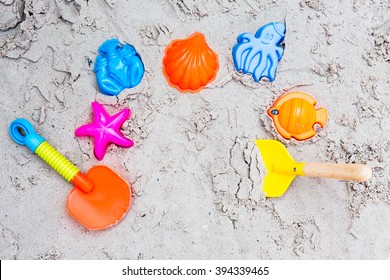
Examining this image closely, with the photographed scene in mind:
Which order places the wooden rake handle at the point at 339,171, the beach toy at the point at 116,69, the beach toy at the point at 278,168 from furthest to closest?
the beach toy at the point at 116,69 → the beach toy at the point at 278,168 → the wooden rake handle at the point at 339,171

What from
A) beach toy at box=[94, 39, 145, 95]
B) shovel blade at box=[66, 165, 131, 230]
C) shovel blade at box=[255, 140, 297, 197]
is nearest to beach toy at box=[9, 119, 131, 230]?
shovel blade at box=[66, 165, 131, 230]

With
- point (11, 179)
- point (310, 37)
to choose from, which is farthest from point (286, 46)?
point (11, 179)

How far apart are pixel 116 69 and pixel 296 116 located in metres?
0.46

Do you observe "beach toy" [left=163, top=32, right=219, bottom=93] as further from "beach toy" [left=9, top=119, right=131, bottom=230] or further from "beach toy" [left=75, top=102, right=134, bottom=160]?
"beach toy" [left=9, top=119, right=131, bottom=230]

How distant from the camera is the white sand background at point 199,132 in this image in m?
1.50

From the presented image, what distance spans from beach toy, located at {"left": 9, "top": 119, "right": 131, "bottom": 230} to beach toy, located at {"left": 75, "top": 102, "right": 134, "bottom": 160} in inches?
2.1

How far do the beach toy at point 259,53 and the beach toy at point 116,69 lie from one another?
253mm

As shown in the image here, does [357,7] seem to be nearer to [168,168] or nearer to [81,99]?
[168,168]

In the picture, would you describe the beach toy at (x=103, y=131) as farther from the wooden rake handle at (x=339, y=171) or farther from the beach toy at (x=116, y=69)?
the wooden rake handle at (x=339, y=171)

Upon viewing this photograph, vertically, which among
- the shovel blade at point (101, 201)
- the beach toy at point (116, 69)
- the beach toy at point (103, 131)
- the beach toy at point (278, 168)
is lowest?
the shovel blade at point (101, 201)

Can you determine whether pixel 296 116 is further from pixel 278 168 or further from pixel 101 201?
pixel 101 201

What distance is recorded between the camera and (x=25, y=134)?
1.53m

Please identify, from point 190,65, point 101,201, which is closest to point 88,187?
point 101,201

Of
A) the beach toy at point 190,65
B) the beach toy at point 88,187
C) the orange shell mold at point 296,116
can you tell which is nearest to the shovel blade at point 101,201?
the beach toy at point 88,187
